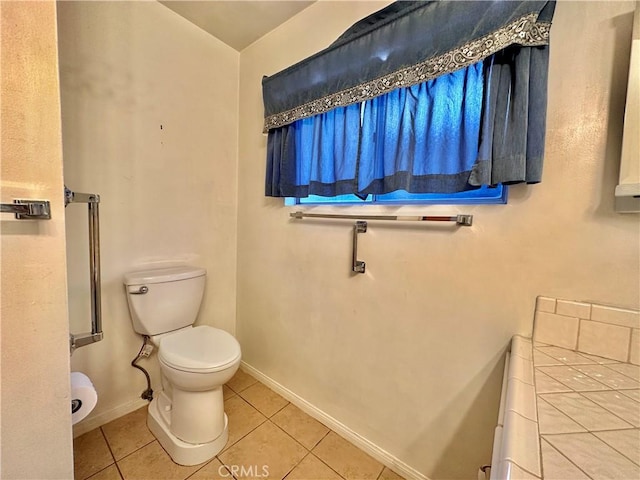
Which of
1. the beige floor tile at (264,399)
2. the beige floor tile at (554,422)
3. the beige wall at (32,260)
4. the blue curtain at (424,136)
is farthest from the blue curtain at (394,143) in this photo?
the beige floor tile at (264,399)

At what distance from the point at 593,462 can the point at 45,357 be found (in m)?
1.28

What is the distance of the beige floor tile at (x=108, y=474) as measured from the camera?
1164 millimetres

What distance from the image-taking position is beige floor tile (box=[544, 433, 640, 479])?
41 cm

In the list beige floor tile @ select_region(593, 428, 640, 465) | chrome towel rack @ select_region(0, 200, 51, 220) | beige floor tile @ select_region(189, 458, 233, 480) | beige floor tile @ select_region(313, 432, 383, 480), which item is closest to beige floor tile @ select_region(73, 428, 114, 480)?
beige floor tile @ select_region(189, 458, 233, 480)

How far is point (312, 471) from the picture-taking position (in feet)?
4.08

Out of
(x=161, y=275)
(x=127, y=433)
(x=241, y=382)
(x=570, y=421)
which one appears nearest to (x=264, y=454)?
(x=241, y=382)

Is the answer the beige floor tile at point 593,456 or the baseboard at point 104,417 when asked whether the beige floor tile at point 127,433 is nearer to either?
the baseboard at point 104,417

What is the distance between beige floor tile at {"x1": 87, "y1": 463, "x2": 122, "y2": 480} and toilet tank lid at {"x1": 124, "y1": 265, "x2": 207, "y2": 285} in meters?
0.84

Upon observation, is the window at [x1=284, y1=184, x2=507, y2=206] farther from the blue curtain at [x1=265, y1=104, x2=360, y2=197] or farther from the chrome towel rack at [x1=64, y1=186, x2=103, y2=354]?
the chrome towel rack at [x1=64, y1=186, x2=103, y2=354]

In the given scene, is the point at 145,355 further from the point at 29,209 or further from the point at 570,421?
the point at 570,421

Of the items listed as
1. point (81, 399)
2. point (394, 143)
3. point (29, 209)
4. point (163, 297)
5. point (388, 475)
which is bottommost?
point (388, 475)

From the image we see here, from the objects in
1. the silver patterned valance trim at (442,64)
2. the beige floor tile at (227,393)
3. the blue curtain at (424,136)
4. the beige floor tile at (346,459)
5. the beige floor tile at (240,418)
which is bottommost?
the beige floor tile at (346,459)

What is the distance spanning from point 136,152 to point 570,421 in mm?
1975
